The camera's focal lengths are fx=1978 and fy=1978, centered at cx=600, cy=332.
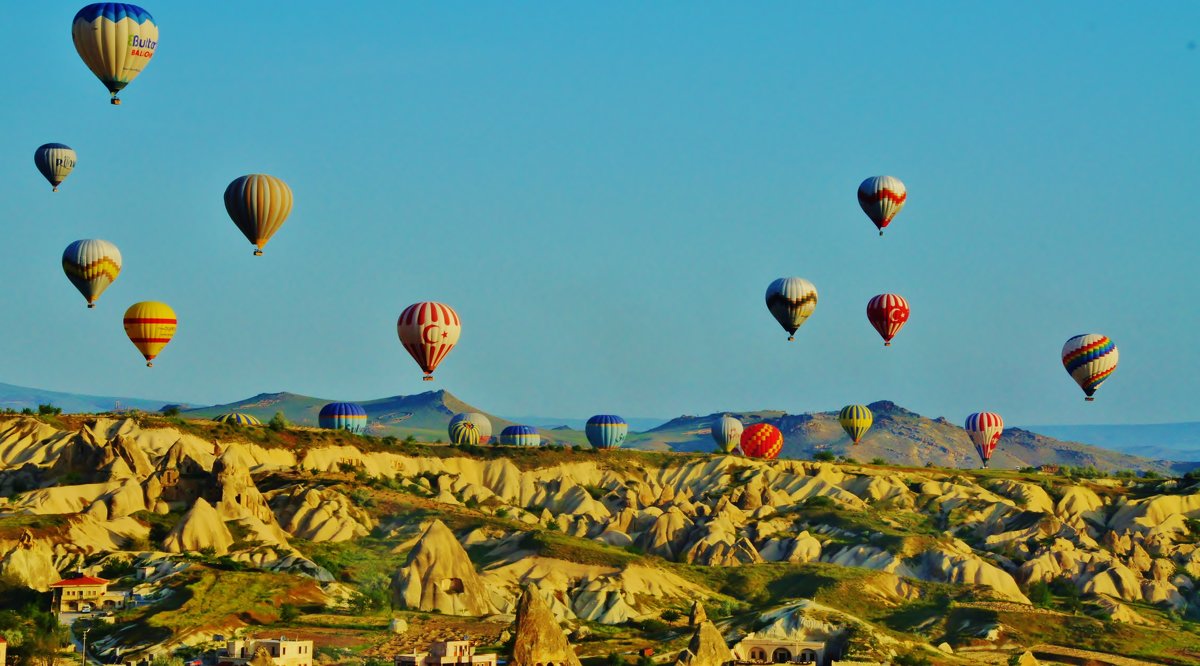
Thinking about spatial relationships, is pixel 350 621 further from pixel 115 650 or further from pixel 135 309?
pixel 135 309

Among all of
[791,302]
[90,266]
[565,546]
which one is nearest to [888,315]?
[791,302]

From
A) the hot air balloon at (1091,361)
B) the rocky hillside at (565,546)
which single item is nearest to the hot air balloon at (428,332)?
the rocky hillside at (565,546)

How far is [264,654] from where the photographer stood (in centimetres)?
9600

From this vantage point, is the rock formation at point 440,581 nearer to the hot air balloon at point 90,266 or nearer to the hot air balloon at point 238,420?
the hot air balloon at point 90,266

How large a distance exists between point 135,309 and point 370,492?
24067 millimetres

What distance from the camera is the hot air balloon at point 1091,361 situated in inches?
6944

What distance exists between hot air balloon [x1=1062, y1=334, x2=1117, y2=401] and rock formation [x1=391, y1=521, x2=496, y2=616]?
69812 millimetres

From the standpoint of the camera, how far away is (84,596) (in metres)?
116

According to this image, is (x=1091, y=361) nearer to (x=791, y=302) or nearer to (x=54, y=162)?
(x=791, y=302)

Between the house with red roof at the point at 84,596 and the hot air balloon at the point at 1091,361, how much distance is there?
3674 inches

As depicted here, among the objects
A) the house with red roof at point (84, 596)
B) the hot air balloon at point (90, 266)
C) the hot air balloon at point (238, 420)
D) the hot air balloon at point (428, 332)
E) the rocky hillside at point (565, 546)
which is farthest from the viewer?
the hot air balloon at point (238, 420)

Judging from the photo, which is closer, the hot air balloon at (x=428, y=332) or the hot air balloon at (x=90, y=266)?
the hot air balloon at (x=428, y=332)

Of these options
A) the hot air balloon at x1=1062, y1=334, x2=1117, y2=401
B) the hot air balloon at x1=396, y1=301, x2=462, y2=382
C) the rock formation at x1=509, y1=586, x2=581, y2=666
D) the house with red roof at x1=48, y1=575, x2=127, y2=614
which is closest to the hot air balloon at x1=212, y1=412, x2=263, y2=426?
the hot air balloon at x1=396, y1=301, x2=462, y2=382

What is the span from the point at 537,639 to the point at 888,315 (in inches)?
3134
